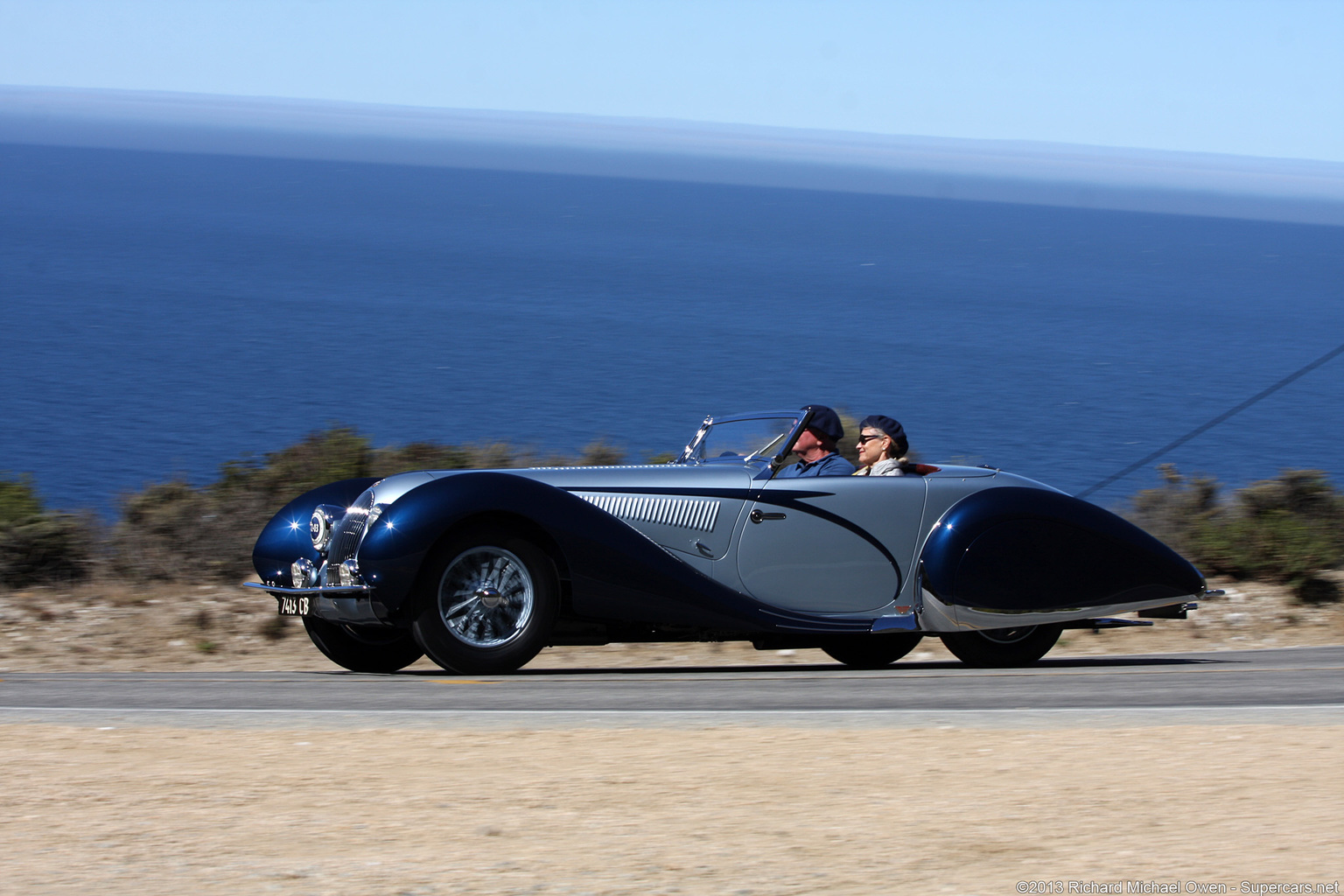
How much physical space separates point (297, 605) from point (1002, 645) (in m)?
4.42

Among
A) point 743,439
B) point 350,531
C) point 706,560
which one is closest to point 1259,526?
point 743,439

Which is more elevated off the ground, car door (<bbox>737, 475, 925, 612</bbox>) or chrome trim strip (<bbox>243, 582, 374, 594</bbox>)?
car door (<bbox>737, 475, 925, 612</bbox>)

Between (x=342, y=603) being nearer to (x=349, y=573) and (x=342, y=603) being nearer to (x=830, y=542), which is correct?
(x=349, y=573)

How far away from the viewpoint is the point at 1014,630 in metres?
9.88

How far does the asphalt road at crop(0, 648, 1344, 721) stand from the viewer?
7.58 metres

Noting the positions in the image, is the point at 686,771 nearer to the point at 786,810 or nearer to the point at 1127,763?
the point at 786,810

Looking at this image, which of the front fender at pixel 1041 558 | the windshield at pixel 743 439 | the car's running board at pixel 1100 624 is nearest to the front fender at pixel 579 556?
the front fender at pixel 1041 558

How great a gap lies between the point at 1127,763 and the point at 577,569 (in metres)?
3.29

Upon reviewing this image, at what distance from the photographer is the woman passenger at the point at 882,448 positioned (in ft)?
30.6

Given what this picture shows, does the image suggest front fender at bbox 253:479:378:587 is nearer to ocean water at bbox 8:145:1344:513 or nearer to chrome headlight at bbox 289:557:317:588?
chrome headlight at bbox 289:557:317:588

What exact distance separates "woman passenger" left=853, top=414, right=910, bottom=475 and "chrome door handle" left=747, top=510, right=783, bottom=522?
67cm

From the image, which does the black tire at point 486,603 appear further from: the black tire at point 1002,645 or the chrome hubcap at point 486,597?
the black tire at point 1002,645

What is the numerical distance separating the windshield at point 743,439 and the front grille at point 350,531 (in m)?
2.13

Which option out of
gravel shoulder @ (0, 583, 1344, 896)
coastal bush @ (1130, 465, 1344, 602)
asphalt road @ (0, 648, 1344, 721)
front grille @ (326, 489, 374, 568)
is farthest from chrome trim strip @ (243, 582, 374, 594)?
coastal bush @ (1130, 465, 1344, 602)
